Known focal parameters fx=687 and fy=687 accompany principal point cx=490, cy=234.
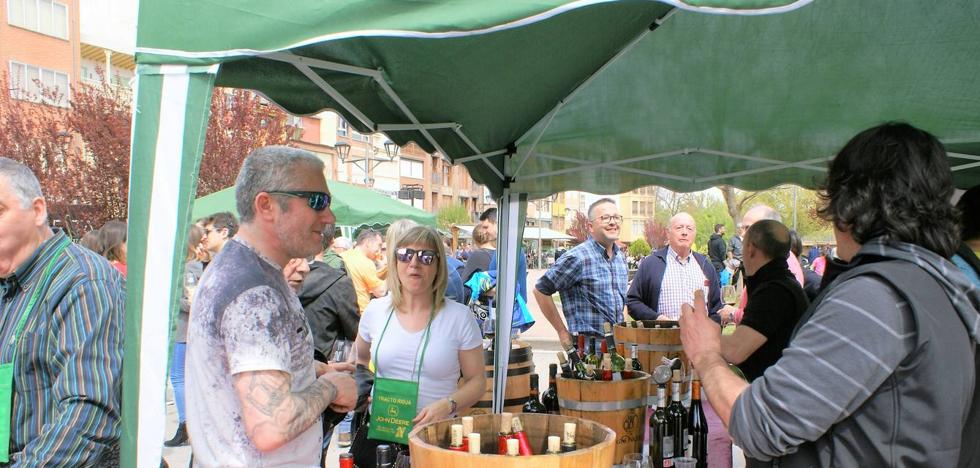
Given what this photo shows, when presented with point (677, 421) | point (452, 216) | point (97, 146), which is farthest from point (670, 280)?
point (452, 216)

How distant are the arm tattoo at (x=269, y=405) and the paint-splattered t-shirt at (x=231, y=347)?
0.03m

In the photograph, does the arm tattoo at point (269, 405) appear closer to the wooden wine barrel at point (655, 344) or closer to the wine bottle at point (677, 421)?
the wine bottle at point (677, 421)

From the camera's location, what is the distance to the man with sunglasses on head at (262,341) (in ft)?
5.68

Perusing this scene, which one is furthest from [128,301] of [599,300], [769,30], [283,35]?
[599,300]

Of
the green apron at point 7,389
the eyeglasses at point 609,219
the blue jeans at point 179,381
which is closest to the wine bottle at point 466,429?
the green apron at point 7,389

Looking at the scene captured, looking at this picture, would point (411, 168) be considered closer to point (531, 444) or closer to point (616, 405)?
point (616, 405)

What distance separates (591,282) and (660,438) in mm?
2649

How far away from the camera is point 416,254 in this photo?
3254 mm

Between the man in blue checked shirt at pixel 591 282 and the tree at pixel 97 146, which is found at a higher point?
the tree at pixel 97 146

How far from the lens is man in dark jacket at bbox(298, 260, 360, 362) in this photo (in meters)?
4.29

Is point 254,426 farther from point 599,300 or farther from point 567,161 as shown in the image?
point 599,300

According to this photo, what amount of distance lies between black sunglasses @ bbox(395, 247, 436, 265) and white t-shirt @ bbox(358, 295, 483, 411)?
241 millimetres

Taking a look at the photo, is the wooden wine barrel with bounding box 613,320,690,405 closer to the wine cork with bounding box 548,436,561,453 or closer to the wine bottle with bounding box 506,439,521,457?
the wine cork with bounding box 548,436,561,453

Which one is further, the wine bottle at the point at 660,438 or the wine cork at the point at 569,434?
the wine bottle at the point at 660,438
